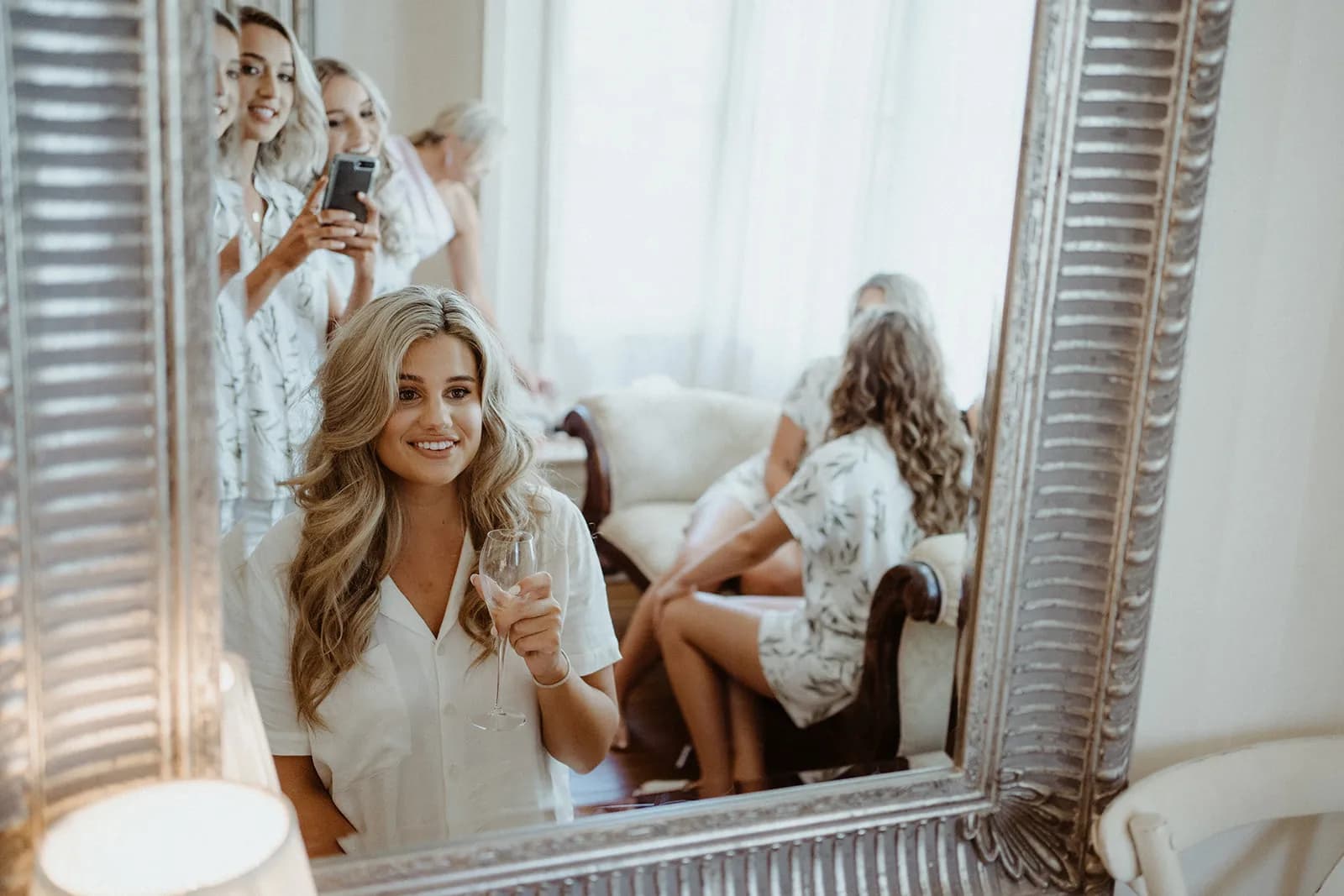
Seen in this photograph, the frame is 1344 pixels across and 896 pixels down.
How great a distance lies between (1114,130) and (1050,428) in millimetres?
227

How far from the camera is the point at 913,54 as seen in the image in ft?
3.05

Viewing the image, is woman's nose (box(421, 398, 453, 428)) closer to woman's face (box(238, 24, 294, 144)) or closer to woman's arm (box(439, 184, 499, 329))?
woman's arm (box(439, 184, 499, 329))

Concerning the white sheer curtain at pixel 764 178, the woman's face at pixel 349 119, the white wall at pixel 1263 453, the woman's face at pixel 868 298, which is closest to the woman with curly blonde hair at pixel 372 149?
the woman's face at pixel 349 119

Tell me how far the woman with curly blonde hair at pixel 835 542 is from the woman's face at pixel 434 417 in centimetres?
22

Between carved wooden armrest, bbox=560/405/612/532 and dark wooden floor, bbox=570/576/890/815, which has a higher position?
carved wooden armrest, bbox=560/405/612/532

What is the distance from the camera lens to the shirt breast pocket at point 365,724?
2.79ft

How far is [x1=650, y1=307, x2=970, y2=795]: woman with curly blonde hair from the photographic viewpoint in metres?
0.97

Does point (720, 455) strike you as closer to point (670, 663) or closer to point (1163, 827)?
point (670, 663)

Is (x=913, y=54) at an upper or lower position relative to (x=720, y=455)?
upper

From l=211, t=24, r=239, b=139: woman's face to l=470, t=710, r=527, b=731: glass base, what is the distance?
0.42 m

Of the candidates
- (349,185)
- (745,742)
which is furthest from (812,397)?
(349,185)

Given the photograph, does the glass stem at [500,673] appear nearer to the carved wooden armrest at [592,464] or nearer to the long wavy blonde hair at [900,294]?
the carved wooden armrest at [592,464]

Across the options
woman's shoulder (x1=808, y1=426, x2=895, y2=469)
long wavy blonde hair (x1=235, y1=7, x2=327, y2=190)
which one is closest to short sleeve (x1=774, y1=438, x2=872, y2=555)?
woman's shoulder (x1=808, y1=426, x2=895, y2=469)

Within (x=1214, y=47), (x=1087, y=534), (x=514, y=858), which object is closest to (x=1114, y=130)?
(x=1214, y=47)
